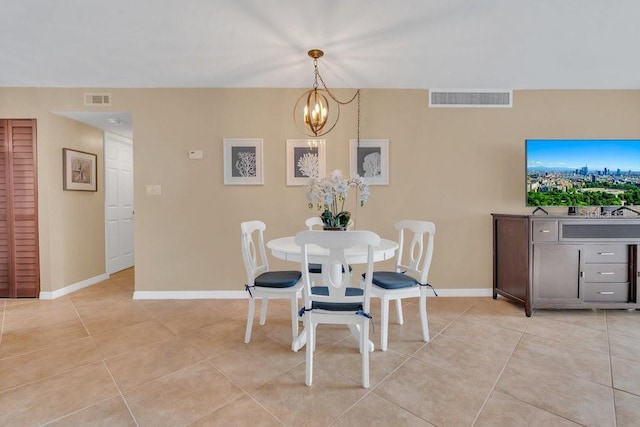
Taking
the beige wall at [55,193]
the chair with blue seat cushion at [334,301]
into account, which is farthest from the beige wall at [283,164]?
the chair with blue seat cushion at [334,301]

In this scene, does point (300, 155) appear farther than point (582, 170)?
Yes

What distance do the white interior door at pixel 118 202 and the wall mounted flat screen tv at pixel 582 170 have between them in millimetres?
5343

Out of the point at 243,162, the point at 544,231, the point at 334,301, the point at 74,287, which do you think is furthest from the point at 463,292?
the point at 74,287

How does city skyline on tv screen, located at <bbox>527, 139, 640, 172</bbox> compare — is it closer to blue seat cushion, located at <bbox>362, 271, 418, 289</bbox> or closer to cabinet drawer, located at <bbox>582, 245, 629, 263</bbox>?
cabinet drawer, located at <bbox>582, 245, 629, 263</bbox>

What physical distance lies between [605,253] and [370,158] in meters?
2.39

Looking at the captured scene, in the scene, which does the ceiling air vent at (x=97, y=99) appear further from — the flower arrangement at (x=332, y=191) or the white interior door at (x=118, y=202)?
the flower arrangement at (x=332, y=191)

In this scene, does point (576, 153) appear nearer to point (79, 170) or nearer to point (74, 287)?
point (79, 170)

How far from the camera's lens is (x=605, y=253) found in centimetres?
279

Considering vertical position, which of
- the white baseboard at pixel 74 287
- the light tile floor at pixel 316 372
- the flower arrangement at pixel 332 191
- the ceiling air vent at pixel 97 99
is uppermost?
the ceiling air vent at pixel 97 99

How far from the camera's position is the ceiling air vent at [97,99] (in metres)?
3.29

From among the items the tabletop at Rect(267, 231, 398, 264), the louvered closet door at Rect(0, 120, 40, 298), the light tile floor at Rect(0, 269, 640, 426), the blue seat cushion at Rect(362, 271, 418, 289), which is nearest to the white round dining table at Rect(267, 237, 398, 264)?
the tabletop at Rect(267, 231, 398, 264)

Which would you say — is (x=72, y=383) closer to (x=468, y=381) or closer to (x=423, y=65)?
(x=468, y=381)

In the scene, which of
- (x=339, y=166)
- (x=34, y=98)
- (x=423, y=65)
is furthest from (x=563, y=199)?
(x=34, y=98)

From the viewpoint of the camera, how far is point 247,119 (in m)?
3.32
